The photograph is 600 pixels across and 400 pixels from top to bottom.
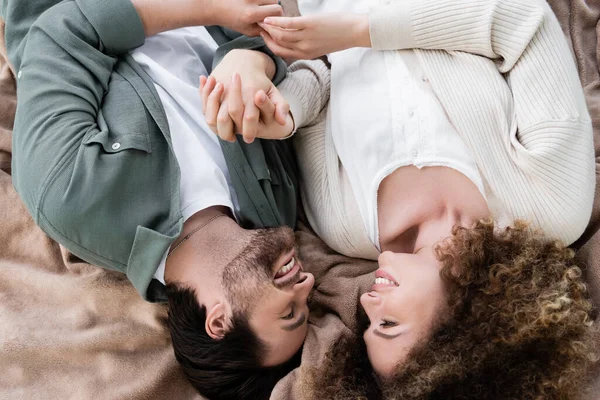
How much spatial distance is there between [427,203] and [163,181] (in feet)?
1.90

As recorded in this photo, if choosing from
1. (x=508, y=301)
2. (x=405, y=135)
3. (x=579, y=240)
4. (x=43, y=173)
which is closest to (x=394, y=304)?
(x=508, y=301)

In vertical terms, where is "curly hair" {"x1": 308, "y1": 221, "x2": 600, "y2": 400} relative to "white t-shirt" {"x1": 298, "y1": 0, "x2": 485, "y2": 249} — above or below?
below

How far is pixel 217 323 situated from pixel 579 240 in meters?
0.87

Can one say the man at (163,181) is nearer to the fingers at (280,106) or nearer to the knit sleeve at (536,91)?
the fingers at (280,106)

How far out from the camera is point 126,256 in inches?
50.8

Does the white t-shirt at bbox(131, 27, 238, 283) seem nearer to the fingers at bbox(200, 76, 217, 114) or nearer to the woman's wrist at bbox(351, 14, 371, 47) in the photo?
the fingers at bbox(200, 76, 217, 114)

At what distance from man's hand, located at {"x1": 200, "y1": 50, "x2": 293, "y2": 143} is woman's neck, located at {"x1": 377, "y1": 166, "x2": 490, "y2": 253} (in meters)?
0.28

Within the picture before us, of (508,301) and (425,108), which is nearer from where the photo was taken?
(508,301)

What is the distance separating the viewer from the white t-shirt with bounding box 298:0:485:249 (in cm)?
129

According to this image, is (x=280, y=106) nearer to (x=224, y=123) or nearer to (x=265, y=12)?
(x=224, y=123)

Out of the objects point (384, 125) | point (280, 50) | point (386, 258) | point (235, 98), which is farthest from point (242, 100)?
point (386, 258)

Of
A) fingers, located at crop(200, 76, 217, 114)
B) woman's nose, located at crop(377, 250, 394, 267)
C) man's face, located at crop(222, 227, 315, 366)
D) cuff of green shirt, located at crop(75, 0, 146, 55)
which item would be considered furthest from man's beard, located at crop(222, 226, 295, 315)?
cuff of green shirt, located at crop(75, 0, 146, 55)

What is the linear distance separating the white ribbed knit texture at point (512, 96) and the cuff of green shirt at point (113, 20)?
0.55 metres

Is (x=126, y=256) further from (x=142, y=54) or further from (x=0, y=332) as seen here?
(x=142, y=54)
